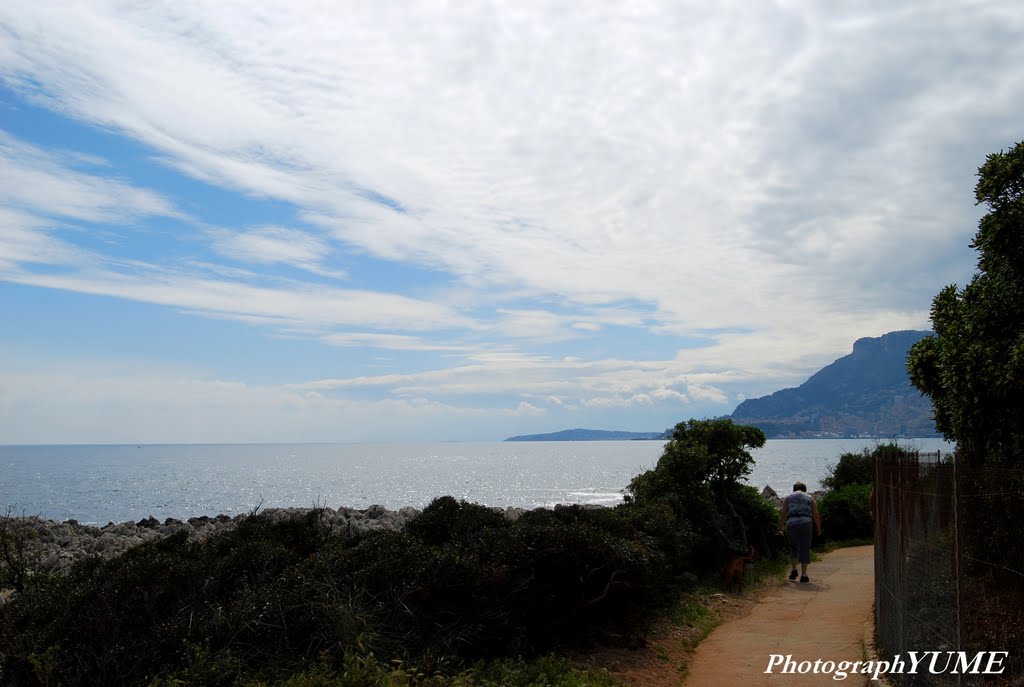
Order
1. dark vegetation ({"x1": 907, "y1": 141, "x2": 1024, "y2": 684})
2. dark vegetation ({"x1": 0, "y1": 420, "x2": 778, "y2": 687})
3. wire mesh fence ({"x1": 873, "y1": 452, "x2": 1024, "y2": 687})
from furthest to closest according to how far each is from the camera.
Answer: dark vegetation ({"x1": 907, "y1": 141, "x2": 1024, "y2": 684}) → dark vegetation ({"x1": 0, "y1": 420, "x2": 778, "y2": 687}) → wire mesh fence ({"x1": 873, "y1": 452, "x2": 1024, "y2": 687})

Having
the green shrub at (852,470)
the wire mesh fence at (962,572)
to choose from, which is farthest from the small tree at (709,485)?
the green shrub at (852,470)

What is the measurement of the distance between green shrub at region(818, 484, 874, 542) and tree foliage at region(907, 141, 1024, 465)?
1444 cm

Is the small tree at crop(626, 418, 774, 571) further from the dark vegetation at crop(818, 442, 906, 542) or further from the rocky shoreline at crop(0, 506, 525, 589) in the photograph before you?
the dark vegetation at crop(818, 442, 906, 542)

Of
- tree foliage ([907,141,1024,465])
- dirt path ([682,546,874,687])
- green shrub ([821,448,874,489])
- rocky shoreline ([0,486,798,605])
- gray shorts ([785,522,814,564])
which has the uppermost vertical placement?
tree foliage ([907,141,1024,465])

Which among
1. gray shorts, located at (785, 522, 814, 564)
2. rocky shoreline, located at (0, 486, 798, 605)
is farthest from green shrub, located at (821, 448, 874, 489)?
gray shorts, located at (785, 522, 814, 564)

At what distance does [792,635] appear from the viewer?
11.7 meters

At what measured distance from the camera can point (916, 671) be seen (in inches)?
293

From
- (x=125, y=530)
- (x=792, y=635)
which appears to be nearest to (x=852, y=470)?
(x=792, y=635)

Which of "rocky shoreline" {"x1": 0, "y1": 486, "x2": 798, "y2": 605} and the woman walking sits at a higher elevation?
the woman walking

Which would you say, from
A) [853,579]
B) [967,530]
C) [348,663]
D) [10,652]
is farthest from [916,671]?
[853,579]

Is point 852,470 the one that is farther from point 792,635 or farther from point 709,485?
point 792,635

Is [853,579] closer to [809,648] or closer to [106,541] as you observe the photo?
[809,648]

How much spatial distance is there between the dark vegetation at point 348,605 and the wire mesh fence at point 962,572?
3481 millimetres

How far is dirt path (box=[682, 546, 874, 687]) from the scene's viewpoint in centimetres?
975
